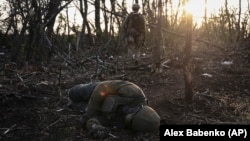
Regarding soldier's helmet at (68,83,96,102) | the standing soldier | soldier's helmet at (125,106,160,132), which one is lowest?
soldier's helmet at (125,106,160,132)

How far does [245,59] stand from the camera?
440 inches

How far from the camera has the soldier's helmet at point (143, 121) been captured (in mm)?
5340

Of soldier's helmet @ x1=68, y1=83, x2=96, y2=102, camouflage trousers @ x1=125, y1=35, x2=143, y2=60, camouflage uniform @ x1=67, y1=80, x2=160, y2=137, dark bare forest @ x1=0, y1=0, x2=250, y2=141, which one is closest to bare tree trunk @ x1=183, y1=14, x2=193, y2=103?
dark bare forest @ x1=0, y1=0, x2=250, y2=141

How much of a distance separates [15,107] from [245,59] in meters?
6.63

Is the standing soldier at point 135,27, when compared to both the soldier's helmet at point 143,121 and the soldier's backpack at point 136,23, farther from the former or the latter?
the soldier's helmet at point 143,121

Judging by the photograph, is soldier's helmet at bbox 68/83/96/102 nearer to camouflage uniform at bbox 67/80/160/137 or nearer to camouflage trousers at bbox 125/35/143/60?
camouflage uniform at bbox 67/80/160/137

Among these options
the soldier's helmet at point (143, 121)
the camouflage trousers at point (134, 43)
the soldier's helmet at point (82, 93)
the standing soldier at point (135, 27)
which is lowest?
the soldier's helmet at point (143, 121)

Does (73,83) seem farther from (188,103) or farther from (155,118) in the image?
(155,118)

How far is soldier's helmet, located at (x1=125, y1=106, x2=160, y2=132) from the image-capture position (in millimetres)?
5340

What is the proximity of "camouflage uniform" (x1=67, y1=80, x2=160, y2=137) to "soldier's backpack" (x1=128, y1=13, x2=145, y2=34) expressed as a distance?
4.87 metres

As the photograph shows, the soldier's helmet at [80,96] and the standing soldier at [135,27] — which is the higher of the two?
the standing soldier at [135,27]

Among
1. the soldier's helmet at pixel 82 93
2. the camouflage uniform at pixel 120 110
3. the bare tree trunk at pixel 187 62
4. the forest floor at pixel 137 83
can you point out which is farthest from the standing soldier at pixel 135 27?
the camouflage uniform at pixel 120 110

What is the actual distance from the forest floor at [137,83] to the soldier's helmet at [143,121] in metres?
0.09

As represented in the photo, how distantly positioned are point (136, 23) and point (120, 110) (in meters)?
5.07
